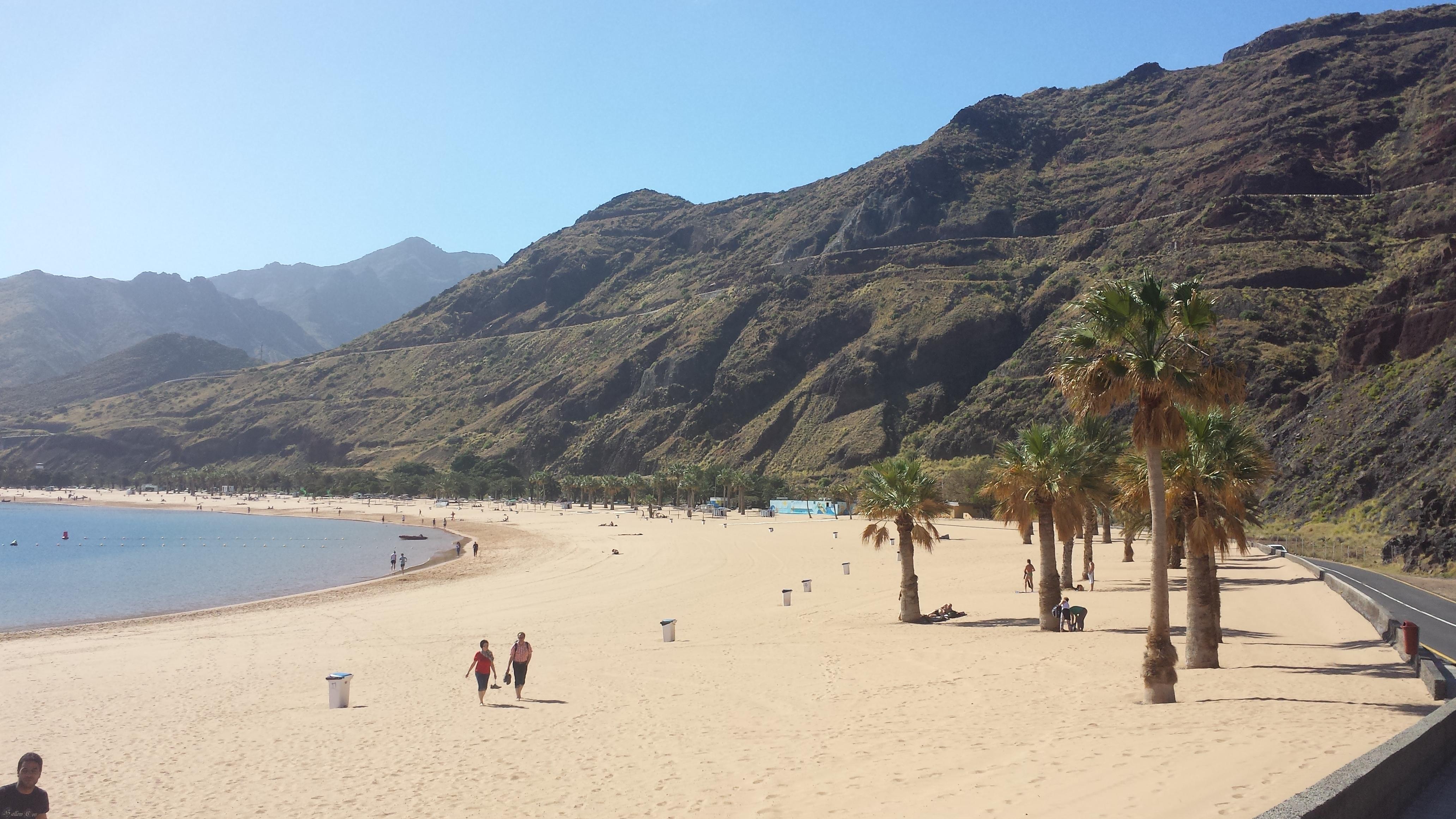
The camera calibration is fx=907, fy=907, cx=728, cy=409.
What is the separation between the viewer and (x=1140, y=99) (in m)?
184

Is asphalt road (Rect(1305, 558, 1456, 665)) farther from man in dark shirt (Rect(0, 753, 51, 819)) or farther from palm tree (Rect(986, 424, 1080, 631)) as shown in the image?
man in dark shirt (Rect(0, 753, 51, 819))

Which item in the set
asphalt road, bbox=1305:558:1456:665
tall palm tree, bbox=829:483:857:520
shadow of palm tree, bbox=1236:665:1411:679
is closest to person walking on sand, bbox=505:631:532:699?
shadow of palm tree, bbox=1236:665:1411:679

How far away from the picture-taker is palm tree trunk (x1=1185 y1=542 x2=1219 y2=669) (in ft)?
48.1

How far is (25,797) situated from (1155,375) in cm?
1289

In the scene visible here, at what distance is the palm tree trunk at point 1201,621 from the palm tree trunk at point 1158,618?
197 cm

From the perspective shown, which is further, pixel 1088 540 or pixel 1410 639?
pixel 1088 540

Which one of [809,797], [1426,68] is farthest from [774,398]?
[809,797]

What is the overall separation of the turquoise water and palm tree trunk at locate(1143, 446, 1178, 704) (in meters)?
34.1

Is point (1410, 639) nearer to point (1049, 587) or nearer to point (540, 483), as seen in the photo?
point (1049, 587)

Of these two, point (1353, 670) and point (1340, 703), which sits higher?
point (1340, 703)

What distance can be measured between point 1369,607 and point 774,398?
114044mm

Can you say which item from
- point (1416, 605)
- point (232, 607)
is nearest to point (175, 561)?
point (232, 607)

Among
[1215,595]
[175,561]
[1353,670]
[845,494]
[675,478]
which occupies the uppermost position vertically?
[675,478]

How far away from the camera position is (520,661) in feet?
52.2
